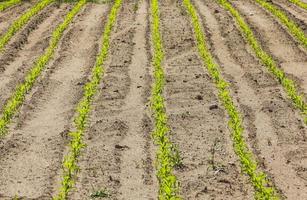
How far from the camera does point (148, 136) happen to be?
11.5 meters

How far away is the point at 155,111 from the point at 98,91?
6.81 ft

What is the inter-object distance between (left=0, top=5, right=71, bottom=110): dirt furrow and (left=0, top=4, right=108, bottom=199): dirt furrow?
0.65m

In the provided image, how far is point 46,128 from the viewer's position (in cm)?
1207

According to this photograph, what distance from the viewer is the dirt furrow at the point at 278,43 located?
1563cm

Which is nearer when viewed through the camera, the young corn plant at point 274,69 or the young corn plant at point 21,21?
the young corn plant at point 274,69

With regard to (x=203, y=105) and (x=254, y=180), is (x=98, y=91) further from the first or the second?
(x=254, y=180)

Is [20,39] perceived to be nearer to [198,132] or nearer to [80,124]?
[80,124]

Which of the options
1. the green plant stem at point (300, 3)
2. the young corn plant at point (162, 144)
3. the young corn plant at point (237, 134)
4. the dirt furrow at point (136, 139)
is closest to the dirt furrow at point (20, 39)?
the dirt furrow at point (136, 139)

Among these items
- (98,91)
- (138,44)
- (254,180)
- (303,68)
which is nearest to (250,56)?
(303,68)

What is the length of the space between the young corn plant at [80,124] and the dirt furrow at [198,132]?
1.81 meters

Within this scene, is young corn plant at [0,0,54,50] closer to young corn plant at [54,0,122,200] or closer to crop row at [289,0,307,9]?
young corn plant at [54,0,122,200]

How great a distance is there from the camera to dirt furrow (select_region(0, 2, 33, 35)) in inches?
863

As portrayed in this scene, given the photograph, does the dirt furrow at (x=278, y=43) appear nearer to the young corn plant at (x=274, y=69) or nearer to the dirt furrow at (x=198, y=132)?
the young corn plant at (x=274, y=69)

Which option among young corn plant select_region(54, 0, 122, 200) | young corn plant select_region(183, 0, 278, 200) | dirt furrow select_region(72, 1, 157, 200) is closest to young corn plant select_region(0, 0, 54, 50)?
young corn plant select_region(54, 0, 122, 200)
